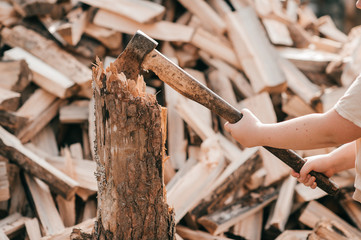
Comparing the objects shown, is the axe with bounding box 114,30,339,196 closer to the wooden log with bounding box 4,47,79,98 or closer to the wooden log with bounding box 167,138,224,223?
the wooden log with bounding box 167,138,224,223

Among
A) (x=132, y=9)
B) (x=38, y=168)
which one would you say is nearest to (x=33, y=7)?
(x=132, y=9)

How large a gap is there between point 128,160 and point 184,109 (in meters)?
1.51

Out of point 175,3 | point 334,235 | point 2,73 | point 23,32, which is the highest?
point 175,3

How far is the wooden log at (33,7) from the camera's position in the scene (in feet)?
11.9

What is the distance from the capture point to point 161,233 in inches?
79.5

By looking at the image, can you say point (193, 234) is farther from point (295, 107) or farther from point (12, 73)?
point (12, 73)

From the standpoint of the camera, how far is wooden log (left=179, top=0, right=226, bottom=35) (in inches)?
159

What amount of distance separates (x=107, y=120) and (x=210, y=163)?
4.62 feet

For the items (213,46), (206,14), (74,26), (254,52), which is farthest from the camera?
(206,14)

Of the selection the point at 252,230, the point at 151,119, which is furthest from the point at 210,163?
the point at 151,119

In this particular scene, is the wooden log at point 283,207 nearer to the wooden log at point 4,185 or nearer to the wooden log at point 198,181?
the wooden log at point 198,181

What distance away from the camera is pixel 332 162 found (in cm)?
205

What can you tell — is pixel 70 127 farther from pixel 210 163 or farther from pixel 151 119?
pixel 151 119

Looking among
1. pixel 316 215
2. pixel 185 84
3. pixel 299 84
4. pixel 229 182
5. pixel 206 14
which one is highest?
pixel 206 14
